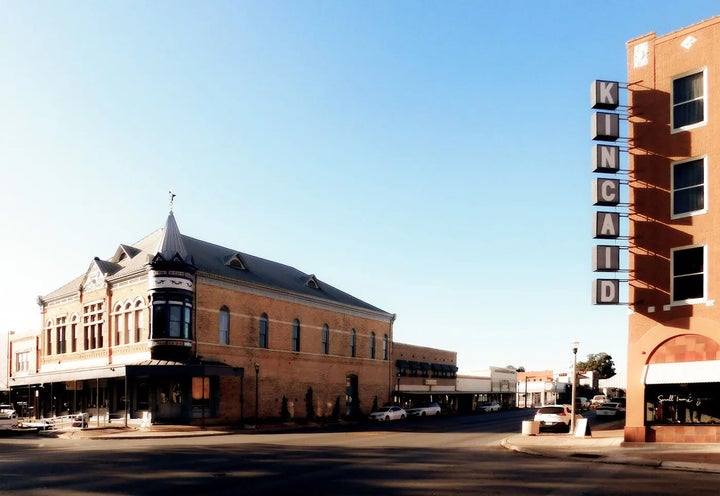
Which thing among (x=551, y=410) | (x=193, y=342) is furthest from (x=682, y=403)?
(x=193, y=342)

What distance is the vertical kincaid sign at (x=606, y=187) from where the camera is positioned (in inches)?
1170

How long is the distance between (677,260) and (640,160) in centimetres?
447

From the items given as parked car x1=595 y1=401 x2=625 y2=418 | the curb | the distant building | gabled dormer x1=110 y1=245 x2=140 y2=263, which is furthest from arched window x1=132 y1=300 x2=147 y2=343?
the distant building

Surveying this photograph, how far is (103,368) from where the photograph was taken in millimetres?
48531

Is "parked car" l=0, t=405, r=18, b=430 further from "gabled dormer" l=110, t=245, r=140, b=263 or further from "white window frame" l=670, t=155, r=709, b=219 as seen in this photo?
"white window frame" l=670, t=155, r=709, b=219

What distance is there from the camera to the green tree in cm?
14675

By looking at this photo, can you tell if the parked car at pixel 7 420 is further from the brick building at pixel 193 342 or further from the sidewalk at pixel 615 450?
the brick building at pixel 193 342

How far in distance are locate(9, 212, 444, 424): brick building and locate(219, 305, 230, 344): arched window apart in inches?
2.9

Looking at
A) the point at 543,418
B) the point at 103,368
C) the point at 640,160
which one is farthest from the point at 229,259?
the point at 640,160

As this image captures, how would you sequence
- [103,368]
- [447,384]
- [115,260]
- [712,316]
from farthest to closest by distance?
[447,384] → [115,260] → [103,368] → [712,316]

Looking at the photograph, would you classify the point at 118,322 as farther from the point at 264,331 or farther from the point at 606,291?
the point at 606,291

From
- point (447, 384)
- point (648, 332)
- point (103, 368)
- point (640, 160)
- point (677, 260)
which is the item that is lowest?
point (447, 384)

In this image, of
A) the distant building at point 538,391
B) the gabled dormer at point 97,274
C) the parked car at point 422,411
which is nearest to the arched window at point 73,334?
the gabled dormer at point 97,274

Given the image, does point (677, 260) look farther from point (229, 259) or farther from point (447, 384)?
point (447, 384)
